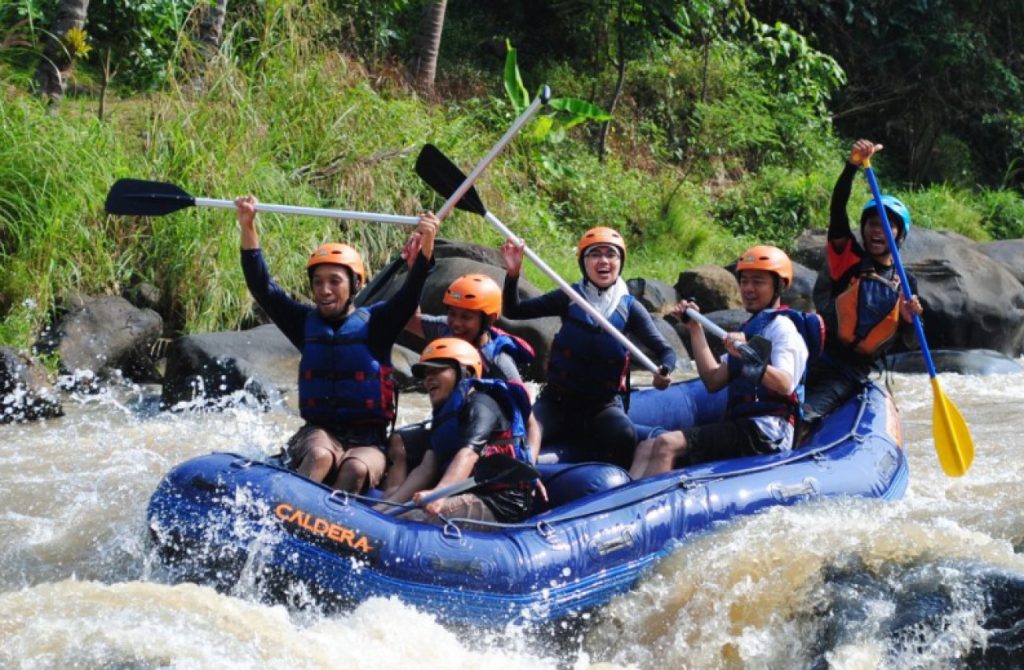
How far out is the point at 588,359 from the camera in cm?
578

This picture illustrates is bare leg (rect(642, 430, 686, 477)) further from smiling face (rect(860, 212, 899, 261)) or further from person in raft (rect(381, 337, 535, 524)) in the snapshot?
smiling face (rect(860, 212, 899, 261))

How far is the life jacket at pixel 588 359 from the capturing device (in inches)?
227

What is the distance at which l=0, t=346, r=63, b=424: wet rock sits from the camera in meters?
7.38

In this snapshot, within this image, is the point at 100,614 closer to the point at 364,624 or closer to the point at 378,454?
the point at 364,624

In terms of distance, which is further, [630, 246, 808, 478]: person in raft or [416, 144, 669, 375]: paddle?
[416, 144, 669, 375]: paddle

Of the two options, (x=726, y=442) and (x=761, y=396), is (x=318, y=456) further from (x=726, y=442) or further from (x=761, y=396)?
(x=761, y=396)

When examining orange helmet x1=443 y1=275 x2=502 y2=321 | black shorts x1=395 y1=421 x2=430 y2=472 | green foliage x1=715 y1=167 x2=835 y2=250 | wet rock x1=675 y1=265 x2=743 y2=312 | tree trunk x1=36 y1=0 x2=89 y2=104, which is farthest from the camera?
green foliage x1=715 y1=167 x2=835 y2=250

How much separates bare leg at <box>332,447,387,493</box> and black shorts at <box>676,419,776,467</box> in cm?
134

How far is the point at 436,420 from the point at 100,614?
4.52 feet

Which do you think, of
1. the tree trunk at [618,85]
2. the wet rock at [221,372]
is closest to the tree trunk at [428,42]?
the tree trunk at [618,85]

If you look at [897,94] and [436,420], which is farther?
[897,94]

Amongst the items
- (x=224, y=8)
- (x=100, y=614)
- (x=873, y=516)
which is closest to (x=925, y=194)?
(x=224, y=8)

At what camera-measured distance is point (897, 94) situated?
17.2 m

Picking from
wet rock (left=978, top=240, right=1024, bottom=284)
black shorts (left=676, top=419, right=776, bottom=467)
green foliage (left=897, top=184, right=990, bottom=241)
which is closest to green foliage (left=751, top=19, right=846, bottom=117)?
green foliage (left=897, top=184, right=990, bottom=241)
